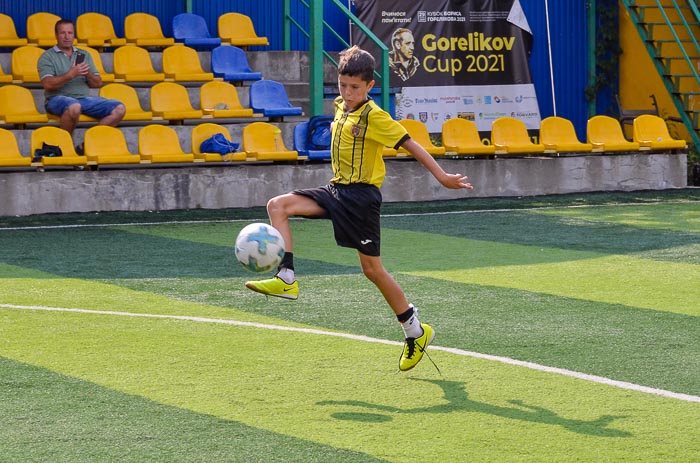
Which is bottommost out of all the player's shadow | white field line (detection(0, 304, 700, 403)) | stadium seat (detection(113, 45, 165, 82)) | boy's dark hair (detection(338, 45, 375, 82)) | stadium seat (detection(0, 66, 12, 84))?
the player's shadow

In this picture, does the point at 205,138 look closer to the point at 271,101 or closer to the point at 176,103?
the point at 176,103

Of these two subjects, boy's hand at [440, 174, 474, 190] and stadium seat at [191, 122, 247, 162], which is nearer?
boy's hand at [440, 174, 474, 190]

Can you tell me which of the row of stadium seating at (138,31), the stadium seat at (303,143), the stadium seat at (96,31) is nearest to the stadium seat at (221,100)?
the stadium seat at (303,143)

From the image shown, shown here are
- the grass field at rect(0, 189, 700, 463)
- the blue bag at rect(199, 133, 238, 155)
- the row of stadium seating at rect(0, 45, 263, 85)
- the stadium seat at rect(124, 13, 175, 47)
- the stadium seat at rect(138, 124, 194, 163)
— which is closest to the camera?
the grass field at rect(0, 189, 700, 463)

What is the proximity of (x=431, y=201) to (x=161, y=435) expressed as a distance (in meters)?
11.7

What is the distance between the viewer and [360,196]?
669cm

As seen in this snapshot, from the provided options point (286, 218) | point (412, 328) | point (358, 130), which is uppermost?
point (358, 130)

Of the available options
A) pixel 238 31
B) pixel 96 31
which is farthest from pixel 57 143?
pixel 238 31

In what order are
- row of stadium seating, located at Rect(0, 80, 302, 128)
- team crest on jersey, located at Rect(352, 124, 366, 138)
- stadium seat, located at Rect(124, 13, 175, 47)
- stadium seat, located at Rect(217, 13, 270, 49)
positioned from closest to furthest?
team crest on jersey, located at Rect(352, 124, 366, 138) < row of stadium seating, located at Rect(0, 80, 302, 128) < stadium seat, located at Rect(124, 13, 175, 47) < stadium seat, located at Rect(217, 13, 270, 49)

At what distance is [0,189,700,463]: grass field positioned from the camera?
5.29m

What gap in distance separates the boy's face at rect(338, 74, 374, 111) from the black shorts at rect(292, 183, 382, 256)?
1.50ft

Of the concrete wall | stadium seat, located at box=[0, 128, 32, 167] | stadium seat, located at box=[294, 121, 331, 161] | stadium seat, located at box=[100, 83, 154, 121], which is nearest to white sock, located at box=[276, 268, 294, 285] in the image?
stadium seat, located at box=[0, 128, 32, 167]

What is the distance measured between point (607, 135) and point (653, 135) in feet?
2.29

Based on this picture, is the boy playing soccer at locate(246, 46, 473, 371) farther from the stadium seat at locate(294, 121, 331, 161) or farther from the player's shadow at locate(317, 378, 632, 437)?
the stadium seat at locate(294, 121, 331, 161)
